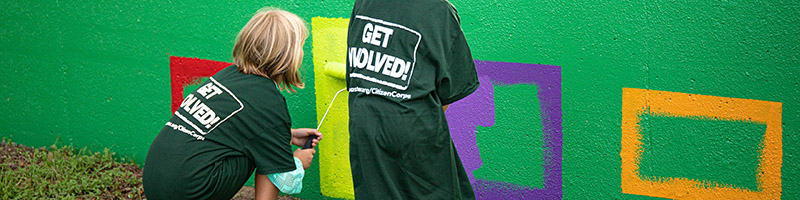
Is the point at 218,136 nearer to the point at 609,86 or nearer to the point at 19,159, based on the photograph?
the point at 609,86

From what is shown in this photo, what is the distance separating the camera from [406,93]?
7.72 feet

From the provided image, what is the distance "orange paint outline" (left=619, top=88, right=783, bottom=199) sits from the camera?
8.62 ft

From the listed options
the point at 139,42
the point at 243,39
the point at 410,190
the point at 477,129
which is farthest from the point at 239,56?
the point at 139,42

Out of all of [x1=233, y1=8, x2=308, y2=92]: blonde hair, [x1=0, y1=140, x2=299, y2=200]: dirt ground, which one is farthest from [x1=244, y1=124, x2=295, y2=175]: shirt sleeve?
[x1=0, y1=140, x2=299, y2=200]: dirt ground

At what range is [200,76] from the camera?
3818 millimetres

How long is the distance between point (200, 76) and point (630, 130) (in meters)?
2.19

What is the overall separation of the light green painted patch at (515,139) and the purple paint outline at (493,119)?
0.08 ft

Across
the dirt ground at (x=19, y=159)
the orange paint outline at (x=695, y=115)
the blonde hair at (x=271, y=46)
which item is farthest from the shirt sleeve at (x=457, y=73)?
the dirt ground at (x=19, y=159)

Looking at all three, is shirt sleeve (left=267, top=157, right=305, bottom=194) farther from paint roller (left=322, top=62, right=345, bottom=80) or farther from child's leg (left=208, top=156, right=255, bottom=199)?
paint roller (left=322, top=62, right=345, bottom=80)

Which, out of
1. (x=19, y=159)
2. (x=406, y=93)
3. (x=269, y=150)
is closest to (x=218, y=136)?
(x=269, y=150)

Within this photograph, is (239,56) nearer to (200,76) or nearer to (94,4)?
(200,76)

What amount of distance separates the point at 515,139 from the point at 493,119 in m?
0.13

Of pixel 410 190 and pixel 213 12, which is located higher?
Answer: pixel 213 12

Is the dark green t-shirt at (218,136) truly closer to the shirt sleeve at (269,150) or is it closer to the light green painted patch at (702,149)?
the shirt sleeve at (269,150)
